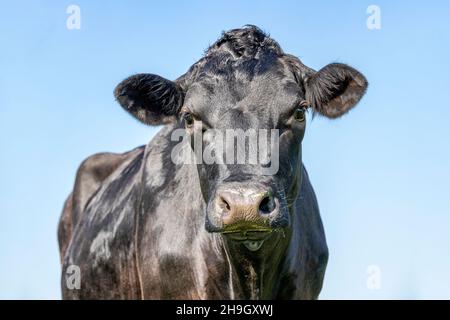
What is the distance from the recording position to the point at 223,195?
7.38 metres

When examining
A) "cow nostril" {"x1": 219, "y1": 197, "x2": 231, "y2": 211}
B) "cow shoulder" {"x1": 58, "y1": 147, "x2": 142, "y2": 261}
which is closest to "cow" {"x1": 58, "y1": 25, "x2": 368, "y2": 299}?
"cow nostril" {"x1": 219, "y1": 197, "x2": 231, "y2": 211}

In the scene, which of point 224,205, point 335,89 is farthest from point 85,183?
point 224,205

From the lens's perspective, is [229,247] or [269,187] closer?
[269,187]

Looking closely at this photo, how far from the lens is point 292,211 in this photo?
883 cm

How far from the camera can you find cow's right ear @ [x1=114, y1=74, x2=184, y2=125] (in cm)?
923

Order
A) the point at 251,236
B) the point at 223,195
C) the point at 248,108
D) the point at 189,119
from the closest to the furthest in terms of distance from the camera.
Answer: the point at 223,195, the point at 251,236, the point at 248,108, the point at 189,119

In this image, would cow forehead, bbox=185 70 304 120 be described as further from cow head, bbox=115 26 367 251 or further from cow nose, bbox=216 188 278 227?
cow nose, bbox=216 188 278 227

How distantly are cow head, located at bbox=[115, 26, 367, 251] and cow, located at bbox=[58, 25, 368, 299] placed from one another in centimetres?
1

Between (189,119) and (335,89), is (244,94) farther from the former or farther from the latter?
(335,89)

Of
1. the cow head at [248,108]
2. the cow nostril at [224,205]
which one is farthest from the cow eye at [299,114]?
the cow nostril at [224,205]

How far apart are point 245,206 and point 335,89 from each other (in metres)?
2.35
